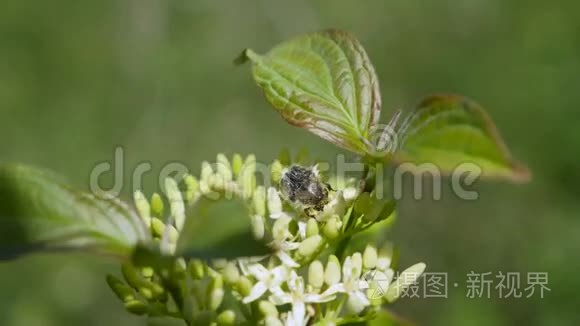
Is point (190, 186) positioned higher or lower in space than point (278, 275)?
higher

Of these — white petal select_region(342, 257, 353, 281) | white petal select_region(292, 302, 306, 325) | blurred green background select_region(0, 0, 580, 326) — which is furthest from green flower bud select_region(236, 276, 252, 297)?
blurred green background select_region(0, 0, 580, 326)

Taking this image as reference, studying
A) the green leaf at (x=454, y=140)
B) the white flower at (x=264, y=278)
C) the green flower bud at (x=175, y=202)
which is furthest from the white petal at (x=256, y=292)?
the green leaf at (x=454, y=140)

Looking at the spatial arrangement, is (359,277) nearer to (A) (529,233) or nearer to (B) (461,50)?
(A) (529,233)

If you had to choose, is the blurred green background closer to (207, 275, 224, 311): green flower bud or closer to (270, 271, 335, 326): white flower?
(270, 271, 335, 326): white flower

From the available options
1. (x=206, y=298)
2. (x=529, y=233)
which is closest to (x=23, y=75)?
(x=529, y=233)

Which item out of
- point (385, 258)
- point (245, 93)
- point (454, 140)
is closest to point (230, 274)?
point (385, 258)

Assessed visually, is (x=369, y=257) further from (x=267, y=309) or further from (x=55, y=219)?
(x=55, y=219)

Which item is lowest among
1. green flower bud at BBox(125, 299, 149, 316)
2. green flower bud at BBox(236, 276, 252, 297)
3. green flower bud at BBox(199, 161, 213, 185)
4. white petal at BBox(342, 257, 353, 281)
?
green flower bud at BBox(125, 299, 149, 316)
